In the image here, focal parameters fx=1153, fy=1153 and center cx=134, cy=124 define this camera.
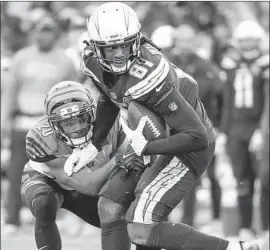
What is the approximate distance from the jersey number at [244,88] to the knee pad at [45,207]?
3.11 m

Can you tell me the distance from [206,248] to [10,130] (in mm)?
4300

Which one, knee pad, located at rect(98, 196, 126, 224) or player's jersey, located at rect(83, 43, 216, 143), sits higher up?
player's jersey, located at rect(83, 43, 216, 143)

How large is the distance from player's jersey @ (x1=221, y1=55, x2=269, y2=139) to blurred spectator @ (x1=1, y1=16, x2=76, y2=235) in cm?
148

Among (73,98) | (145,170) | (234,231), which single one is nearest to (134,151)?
(145,170)

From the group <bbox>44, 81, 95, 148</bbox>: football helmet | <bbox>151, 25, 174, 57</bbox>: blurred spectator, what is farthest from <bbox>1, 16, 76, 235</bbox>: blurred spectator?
<bbox>44, 81, 95, 148</bbox>: football helmet

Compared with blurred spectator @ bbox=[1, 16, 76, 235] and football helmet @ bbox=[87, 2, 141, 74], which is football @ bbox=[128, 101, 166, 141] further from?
blurred spectator @ bbox=[1, 16, 76, 235]

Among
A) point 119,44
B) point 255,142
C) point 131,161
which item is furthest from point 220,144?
point 119,44

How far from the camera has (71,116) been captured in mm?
7102

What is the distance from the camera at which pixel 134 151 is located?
22.2 ft

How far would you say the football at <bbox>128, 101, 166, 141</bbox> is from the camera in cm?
659

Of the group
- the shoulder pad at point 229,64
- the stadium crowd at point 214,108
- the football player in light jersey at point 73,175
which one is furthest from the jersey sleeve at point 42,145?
the shoulder pad at point 229,64

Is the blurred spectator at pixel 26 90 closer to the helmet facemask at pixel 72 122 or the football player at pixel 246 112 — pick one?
the football player at pixel 246 112

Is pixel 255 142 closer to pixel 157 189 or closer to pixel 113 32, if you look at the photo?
pixel 157 189

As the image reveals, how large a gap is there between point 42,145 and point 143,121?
958mm
